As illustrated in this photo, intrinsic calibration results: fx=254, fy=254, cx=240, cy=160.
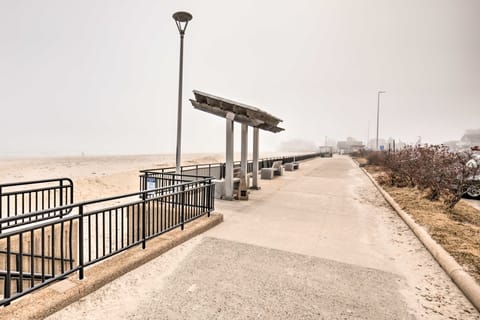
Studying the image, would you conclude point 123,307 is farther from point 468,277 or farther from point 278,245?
point 468,277

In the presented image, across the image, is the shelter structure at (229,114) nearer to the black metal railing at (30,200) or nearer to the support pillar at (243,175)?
the support pillar at (243,175)

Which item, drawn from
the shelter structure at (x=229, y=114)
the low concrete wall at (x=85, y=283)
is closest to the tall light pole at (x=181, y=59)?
the shelter structure at (x=229, y=114)

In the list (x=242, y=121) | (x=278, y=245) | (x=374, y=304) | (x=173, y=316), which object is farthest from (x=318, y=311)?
(x=242, y=121)

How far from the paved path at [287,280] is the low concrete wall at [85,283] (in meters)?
0.11

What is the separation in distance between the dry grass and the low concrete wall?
4.72m

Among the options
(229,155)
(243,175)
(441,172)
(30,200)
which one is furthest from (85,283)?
(441,172)

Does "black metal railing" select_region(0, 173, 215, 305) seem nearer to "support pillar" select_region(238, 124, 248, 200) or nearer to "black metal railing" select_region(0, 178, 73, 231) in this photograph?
"black metal railing" select_region(0, 178, 73, 231)

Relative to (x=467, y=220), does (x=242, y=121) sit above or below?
above

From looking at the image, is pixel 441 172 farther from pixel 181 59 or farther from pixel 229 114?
pixel 181 59

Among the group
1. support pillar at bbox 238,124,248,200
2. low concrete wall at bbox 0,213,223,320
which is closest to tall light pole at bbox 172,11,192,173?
support pillar at bbox 238,124,248,200

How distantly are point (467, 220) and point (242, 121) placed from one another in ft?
22.7

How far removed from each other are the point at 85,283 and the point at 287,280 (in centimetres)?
263

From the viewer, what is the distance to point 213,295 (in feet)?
10.4

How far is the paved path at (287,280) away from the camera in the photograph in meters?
2.91
